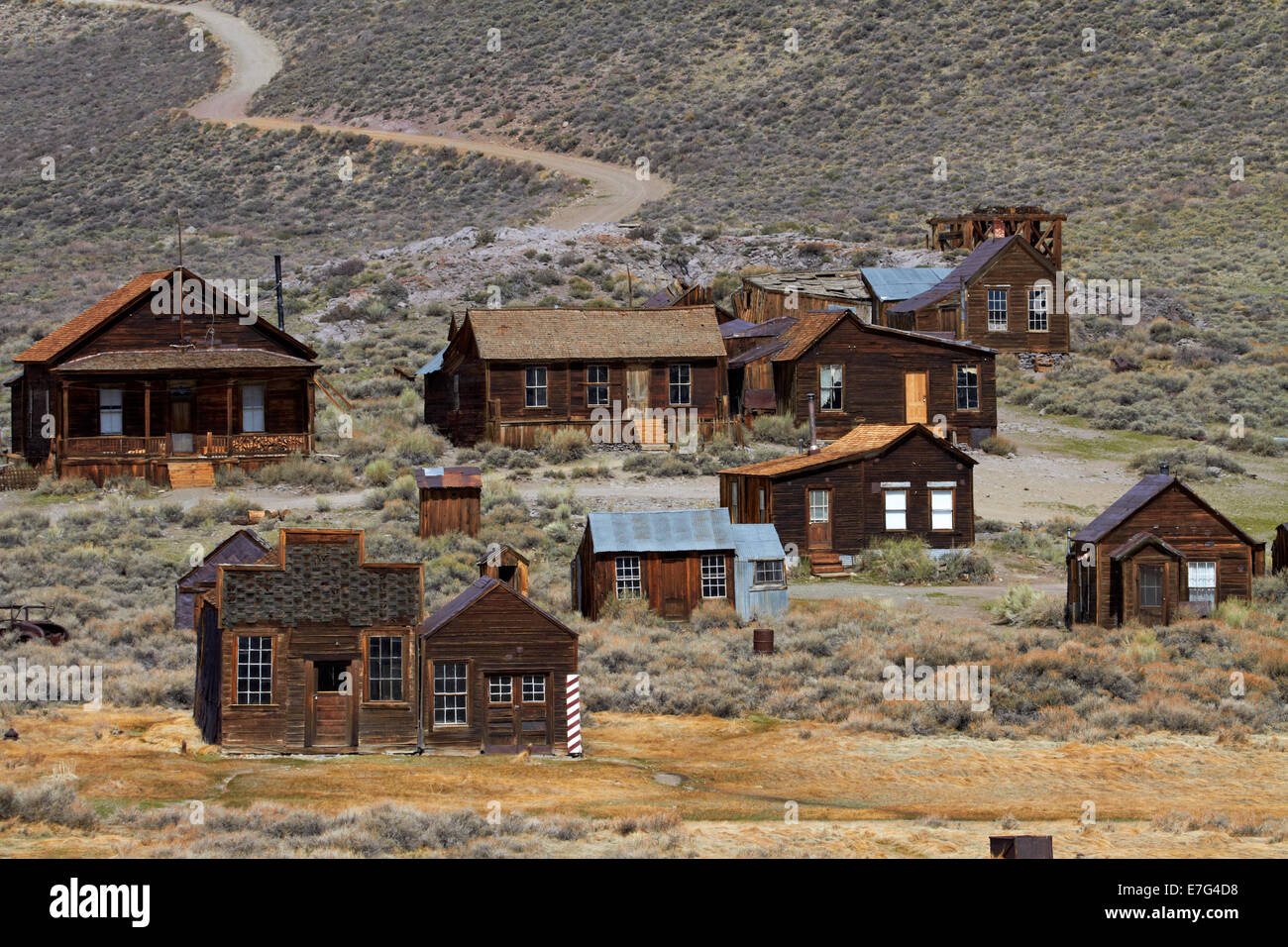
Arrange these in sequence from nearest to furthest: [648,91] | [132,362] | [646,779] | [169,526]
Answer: [646,779]
[169,526]
[132,362]
[648,91]

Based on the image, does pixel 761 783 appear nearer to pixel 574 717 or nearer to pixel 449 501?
pixel 574 717

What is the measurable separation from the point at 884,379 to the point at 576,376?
8.78 metres

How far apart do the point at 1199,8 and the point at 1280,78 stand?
10.6 m

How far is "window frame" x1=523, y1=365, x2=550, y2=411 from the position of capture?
51.5 metres

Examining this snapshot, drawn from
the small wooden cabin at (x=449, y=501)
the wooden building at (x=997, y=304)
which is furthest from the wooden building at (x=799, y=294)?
the small wooden cabin at (x=449, y=501)

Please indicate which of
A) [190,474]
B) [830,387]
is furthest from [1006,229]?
[190,474]

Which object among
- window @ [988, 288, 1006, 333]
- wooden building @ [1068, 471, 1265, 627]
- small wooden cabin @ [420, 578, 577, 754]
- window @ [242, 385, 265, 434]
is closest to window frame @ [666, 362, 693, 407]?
window @ [242, 385, 265, 434]

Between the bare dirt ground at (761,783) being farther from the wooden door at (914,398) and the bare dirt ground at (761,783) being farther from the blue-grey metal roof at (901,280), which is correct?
the blue-grey metal roof at (901,280)

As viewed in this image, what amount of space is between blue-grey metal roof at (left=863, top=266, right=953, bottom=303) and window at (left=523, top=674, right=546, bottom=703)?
3992 centimetres

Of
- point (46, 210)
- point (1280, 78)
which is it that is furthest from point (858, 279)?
point (46, 210)

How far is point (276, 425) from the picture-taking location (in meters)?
48.6

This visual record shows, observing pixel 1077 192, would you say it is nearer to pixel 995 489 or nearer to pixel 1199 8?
pixel 1199 8

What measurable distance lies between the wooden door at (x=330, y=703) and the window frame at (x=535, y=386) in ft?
93.9

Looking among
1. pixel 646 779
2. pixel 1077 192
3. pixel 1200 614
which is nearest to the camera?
pixel 646 779
